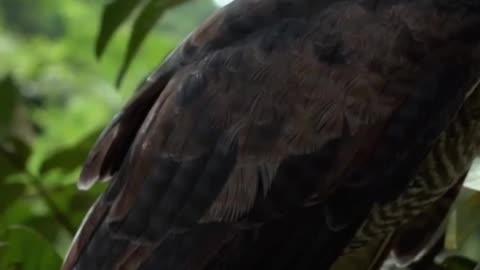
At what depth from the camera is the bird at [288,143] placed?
161cm

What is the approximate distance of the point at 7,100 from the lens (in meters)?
1.82

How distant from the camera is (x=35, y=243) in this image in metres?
1.55

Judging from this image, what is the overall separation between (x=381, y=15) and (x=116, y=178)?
1.32 feet

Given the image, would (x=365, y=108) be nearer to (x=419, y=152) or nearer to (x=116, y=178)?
(x=419, y=152)

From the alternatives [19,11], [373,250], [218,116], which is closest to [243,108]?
[218,116]

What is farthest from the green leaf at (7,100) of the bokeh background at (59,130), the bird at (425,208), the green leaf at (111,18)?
the bird at (425,208)

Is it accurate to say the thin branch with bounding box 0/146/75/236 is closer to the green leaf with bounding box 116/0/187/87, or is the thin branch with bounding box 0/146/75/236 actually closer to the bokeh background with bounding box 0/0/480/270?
the bokeh background with bounding box 0/0/480/270

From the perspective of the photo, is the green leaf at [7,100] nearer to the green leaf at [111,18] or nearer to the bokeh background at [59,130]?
the bokeh background at [59,130]

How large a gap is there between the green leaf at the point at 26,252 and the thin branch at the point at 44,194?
200 millimetres

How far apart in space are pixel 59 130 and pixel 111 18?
1196mm

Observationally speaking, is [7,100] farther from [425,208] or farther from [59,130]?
[59,130]

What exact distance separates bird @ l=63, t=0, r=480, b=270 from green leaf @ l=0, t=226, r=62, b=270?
0.07m

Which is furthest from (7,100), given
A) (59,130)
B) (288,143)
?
(59,130)

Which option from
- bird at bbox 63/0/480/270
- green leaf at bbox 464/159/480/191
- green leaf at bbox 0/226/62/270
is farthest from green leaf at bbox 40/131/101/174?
green leaf at bbox 464/159/480/191
